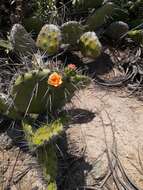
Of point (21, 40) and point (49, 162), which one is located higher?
point (21, 40)

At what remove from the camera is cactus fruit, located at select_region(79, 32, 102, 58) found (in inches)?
148

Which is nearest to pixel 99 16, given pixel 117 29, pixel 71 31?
pixel 117 29

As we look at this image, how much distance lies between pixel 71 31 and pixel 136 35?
2.11 ft

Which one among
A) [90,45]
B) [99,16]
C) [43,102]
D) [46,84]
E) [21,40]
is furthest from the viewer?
[99,16]

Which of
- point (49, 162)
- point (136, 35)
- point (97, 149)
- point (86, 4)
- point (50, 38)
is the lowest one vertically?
point (97, 149)

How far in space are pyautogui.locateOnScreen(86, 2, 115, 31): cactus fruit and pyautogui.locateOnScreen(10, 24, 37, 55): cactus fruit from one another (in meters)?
0.58

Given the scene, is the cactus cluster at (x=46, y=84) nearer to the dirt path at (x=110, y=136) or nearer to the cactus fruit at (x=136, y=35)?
the dirt path at (x=110, y=136)

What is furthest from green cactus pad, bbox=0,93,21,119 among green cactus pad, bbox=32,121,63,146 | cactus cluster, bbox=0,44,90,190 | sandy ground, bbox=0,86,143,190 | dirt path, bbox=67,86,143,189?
dirt path, bbox=67,86,143,189

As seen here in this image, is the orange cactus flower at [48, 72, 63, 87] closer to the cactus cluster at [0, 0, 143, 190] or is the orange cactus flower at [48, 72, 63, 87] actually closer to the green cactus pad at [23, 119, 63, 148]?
the cactus cluster at [0, 0, 143, 190]

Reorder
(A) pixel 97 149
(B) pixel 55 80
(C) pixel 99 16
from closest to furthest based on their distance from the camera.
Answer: (B) pixel 55 80, (A) pixel 97 149, (C) pixel 99 16

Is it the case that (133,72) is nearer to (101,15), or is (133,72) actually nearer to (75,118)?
(101,15)

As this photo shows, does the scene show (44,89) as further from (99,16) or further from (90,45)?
(99,16)

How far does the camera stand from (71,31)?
3.78 m

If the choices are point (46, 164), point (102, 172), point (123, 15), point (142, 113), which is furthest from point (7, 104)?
point (123, 15)
